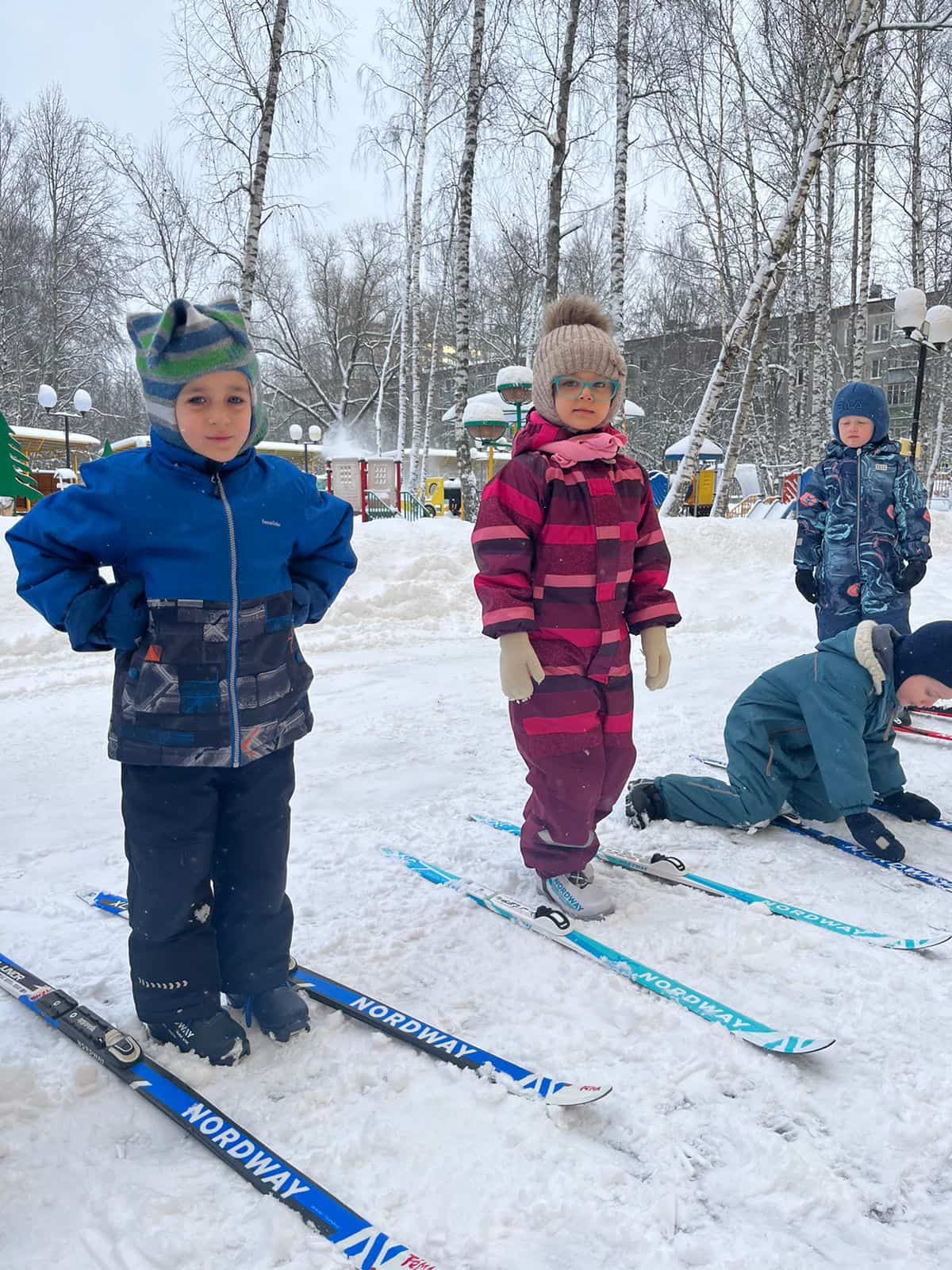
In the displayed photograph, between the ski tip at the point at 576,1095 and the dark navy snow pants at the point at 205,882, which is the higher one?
the dark navy snow pants at the point at 205,882

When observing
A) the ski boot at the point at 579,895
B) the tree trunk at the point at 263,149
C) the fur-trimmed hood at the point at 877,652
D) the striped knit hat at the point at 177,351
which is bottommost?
the ski boot at the point at 579,895

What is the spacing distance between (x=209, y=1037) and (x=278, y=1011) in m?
0.16

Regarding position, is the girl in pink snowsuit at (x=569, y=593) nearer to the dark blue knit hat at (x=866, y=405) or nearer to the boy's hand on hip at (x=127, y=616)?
the boy's hand on hip at (x=127, y=616)

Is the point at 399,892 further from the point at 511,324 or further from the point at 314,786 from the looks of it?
the point at 511,324

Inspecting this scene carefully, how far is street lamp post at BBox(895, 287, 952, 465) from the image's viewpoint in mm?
11328

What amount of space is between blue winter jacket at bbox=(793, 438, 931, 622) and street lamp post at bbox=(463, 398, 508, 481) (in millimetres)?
14072

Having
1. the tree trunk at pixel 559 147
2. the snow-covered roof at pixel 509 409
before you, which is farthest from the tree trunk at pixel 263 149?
the snow-covered roof at pixel 509 409

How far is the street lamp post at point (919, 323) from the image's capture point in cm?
1133

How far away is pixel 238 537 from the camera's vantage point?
182cm

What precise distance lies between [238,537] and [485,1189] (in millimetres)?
1368

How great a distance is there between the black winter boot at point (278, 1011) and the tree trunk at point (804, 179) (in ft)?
34.5

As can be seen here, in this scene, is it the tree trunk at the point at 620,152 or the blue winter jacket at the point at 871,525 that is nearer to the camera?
the blue winter jacket at the point at 871,525

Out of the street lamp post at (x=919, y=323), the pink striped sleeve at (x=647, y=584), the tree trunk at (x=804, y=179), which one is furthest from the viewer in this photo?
the street lamp post at (x=919, y=323)

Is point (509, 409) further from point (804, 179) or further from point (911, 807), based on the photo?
point (911, 807)
